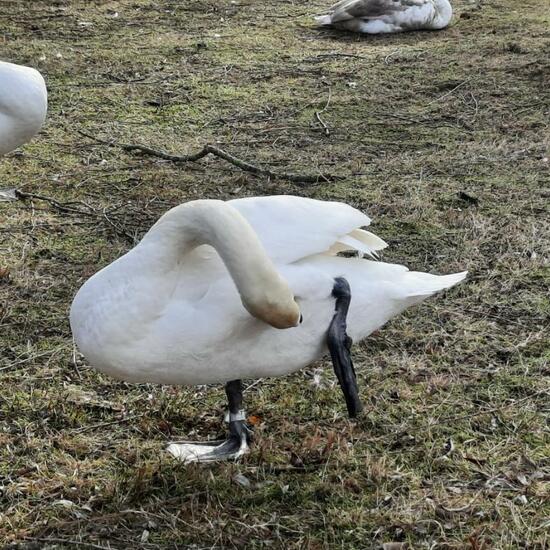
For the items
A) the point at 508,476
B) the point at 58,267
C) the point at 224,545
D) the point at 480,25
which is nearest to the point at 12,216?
the point at 58,267

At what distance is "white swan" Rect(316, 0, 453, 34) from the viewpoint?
35.6 ft

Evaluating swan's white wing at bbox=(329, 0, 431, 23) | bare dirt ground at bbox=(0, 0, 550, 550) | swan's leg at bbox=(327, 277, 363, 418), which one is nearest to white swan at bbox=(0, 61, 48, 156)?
bare dirt ground at bbox=(0, 0, 550, 550)

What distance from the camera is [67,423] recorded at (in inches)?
148

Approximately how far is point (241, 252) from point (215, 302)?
318 mm

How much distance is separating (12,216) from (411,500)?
11.6 feet

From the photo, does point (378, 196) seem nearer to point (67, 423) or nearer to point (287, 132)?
point (287, 132)

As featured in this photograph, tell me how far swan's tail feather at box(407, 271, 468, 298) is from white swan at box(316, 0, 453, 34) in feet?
25.8

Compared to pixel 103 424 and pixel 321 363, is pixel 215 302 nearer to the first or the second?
pixel 103 424

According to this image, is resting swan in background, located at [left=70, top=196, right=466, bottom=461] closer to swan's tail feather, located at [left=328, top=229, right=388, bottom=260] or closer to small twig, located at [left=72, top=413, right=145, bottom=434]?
swan's tail feather, located at [left=328, top=229, right=388, bottom=260]

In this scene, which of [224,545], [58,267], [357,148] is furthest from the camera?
[357,148]

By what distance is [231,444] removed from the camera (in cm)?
357

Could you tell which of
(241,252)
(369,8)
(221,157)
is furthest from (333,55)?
(241,252)

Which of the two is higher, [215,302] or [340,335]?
[215,302]

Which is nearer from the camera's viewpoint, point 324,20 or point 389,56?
point 389,56
